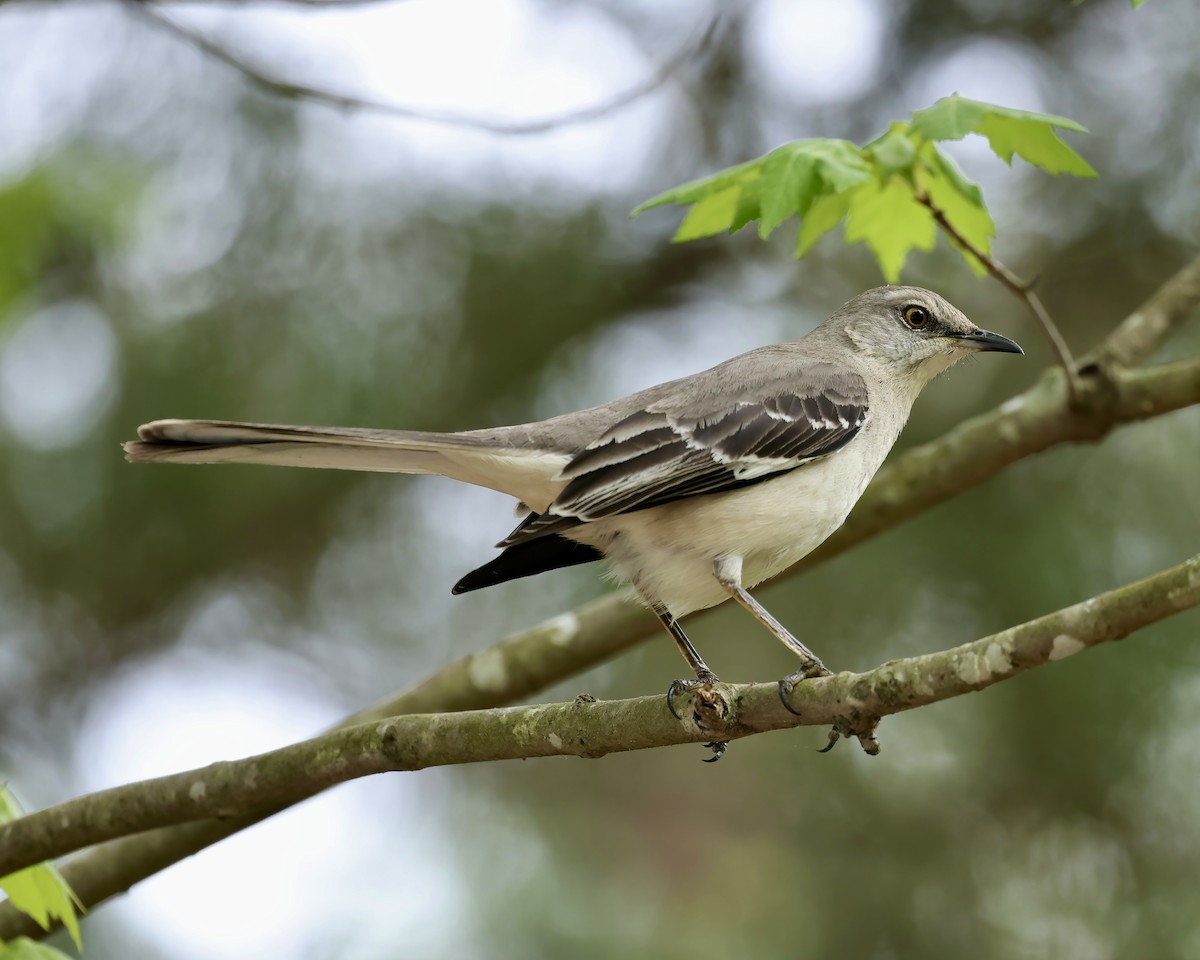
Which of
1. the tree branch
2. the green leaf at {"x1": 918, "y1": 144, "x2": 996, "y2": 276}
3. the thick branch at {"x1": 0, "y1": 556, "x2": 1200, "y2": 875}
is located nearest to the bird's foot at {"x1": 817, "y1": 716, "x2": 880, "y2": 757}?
the thick branch at {"x1": 0, "y1": 556, "x2": 1200, "y2": 875}

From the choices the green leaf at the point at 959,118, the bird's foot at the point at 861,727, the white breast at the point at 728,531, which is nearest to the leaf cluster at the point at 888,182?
the green leaf at the point at 959,118

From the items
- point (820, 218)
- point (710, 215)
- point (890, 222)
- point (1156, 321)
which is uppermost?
point (710, 215)

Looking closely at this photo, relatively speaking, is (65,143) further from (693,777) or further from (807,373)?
(693,777)

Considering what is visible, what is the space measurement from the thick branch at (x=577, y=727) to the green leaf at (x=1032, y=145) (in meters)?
1.46

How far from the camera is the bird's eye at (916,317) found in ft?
16.0

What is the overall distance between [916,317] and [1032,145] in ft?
4.23

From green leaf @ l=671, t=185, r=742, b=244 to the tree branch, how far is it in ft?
4.09

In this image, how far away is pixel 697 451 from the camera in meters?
4.22

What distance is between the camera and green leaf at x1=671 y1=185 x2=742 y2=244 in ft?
13.2

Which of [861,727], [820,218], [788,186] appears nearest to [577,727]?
[861,727]

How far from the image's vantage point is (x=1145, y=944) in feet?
18.2

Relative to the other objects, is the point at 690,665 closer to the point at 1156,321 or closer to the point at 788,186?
the point at 788,186

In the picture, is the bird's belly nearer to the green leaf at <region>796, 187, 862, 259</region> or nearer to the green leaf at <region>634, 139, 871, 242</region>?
the green leaf at <region>796, 187, 862, 259</region>

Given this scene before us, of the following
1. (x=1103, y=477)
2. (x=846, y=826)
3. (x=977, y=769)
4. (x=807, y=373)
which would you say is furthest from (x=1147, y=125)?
(x=846, y=826)
